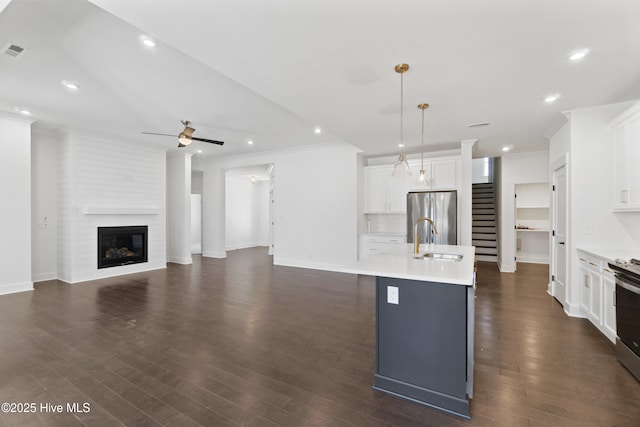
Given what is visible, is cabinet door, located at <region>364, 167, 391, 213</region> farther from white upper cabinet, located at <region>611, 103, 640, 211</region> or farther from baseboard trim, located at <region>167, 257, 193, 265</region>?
baseboard trim, located at <region>167, 257, 193, 265</region>

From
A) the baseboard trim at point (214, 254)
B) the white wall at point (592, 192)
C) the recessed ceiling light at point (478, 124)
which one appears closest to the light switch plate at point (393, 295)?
the white wall at point (592, 192)

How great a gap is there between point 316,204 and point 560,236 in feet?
14.9

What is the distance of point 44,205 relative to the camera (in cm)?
549

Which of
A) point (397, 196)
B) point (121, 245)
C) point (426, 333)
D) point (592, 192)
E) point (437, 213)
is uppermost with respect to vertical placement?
point (397, 196)

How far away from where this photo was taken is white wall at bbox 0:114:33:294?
4.62m

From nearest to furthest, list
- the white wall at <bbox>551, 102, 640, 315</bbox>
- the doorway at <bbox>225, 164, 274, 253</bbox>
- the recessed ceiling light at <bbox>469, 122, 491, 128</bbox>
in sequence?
the white wall at <bbox>551, 102, 640, 315</bbox> → the recessed ceiling light at <bbox>469, 122, 491, 128</bbox> → the doorway at <bbox>225, 164, 274, 253</bbox>

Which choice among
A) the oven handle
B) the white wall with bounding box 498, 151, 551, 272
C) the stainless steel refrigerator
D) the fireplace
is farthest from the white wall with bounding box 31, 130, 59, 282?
the white wall with bounding box 498, 151, 551, 272

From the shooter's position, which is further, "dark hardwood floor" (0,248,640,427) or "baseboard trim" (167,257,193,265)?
"baseboard trim" (167,257,193,265)

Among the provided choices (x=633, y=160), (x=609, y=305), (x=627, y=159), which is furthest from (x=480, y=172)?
(x=609, y=305)

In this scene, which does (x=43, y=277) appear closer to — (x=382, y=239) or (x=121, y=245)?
(x=121, y=245)

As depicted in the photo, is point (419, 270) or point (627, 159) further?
point (627, 159)

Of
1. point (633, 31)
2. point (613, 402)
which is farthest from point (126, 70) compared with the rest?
point (613, 402)

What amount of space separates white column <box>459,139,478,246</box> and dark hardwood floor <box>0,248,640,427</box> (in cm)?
124

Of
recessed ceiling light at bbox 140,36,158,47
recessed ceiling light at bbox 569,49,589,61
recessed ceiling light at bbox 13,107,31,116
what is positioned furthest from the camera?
recessed ceiling light at bbox 13,107,31,116
